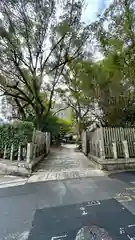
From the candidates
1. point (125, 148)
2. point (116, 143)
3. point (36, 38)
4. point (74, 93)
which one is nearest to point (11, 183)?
point (116, 143)

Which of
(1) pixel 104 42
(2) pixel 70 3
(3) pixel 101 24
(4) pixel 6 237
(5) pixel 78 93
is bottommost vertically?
(4) pixel 6 237

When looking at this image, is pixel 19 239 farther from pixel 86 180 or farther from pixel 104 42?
pixel 104 42

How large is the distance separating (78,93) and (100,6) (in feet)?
25.9

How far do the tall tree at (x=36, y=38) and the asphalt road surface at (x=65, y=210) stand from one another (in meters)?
9.56

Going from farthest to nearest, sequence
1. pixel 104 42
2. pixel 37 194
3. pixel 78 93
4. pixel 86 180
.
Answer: pixel 78 93, pixel 104 42, pixel 86 180, pixel 37 194

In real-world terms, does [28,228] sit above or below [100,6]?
below

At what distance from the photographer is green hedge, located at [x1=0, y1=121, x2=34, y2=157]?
7.06 m

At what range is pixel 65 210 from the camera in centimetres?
313

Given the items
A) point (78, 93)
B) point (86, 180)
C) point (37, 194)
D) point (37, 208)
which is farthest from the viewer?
point (78, 93)

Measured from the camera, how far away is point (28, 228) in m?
2.54

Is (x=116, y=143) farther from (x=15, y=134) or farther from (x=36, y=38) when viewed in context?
(x=36, y=38)

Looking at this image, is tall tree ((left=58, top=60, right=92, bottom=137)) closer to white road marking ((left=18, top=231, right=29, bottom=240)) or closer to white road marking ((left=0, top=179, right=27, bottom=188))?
white road marking ((left=0, top=179, right=27, bottom=188))

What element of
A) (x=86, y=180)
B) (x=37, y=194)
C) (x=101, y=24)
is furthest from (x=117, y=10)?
(x=37, y=194)

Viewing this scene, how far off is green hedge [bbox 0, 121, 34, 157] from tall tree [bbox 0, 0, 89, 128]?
5918 mm
